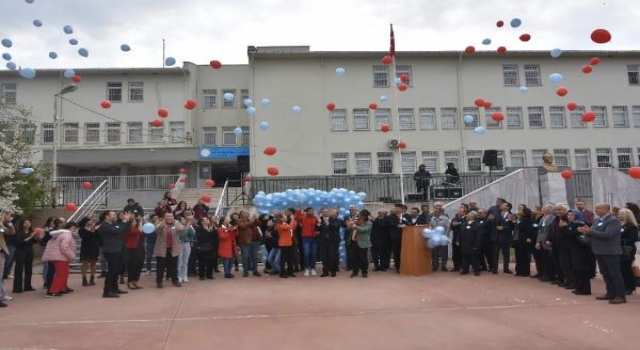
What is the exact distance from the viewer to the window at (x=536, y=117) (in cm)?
2914

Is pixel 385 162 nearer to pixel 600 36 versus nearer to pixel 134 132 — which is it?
pixel 134 132

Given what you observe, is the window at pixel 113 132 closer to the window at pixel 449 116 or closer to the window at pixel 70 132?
the window at pixel 70 132

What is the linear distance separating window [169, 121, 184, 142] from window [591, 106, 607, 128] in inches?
942

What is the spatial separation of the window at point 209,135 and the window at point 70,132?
735 centimetres

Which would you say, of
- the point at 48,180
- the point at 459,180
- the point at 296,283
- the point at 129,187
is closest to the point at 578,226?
the point at 296,283

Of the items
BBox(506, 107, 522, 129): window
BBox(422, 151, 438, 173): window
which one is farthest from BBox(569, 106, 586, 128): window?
BBox(422, 151, 438, 173): window

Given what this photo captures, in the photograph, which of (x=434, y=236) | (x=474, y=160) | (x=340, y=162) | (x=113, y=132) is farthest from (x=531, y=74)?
(x=113, y=132)

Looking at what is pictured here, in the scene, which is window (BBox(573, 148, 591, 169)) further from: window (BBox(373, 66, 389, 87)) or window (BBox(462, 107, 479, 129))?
window (BBox(373, 66, 389, 87))

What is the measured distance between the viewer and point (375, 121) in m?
28.6

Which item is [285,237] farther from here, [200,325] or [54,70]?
[54,70]

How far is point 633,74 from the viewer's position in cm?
2992

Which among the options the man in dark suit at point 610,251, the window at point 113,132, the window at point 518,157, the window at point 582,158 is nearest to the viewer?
the man in dark suit at point 610,251

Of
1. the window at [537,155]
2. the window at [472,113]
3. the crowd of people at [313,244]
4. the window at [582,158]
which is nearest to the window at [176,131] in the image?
the window at [472,113]

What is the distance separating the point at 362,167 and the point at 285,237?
1726 cm
